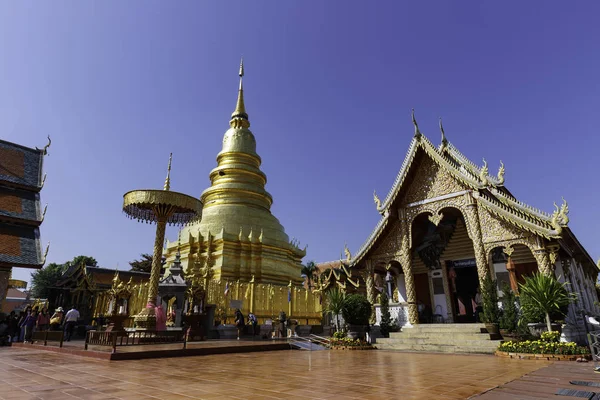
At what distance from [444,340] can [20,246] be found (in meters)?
17.0

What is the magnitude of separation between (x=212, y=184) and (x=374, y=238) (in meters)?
17.8

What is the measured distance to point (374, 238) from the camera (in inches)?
598

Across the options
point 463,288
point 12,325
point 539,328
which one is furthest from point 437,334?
point 12,325

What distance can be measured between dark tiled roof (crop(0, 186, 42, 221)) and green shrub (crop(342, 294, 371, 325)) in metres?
14.8

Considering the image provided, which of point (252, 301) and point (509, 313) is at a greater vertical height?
point (252, 301)

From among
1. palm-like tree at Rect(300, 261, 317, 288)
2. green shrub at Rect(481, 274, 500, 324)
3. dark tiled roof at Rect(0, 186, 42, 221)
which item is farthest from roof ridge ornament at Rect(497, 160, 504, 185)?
palm-like tree at Rect(300, 261, 317, 288)

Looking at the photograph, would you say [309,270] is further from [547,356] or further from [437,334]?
[547,356]

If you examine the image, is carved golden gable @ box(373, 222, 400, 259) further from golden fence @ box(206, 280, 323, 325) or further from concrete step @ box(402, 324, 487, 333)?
golden fence @ box(206, 280, 323, 325)

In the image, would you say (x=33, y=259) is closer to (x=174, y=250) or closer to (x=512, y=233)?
(x=174, y=250)

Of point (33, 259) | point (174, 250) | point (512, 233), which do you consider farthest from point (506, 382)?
point (174, 250)

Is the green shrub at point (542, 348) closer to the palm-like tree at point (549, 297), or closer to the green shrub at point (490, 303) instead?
the palm-like tree at point (549, 297)

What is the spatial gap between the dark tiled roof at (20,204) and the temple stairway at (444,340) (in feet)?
54.4

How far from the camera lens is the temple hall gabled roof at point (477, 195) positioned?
11.0 meters

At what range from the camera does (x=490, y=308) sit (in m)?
11.3
